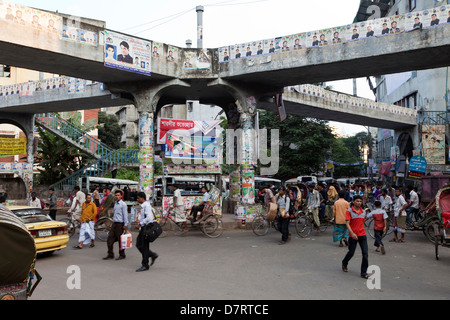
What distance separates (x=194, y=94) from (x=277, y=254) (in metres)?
10.3

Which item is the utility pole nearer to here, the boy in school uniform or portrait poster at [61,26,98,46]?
portrait poster at [61,26,98,46]

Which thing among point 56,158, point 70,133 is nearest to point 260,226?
point 70,133

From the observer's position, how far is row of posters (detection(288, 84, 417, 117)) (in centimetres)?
2050

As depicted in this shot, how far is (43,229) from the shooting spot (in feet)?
32.1

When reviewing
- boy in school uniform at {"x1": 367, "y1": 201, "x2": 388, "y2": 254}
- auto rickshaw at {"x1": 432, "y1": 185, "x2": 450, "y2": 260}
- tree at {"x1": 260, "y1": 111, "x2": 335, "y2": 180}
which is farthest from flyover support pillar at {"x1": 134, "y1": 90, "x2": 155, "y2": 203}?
tree at {"x1": 260, "y1": 111, "x2": 335, "y2": 180}

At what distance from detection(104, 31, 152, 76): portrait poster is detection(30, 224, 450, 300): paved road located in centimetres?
611

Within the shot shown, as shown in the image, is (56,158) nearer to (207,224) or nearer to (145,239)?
(207,224)

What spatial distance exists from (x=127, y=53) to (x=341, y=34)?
23.9 ft

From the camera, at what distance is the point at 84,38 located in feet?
41.3

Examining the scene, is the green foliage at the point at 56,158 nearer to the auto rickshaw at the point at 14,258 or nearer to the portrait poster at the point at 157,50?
the portrait poster at the point at 157,50

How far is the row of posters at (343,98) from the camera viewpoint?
20.5 m

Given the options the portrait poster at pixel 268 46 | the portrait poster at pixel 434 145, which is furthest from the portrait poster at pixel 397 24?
the portrait poster at pixel 434 145
